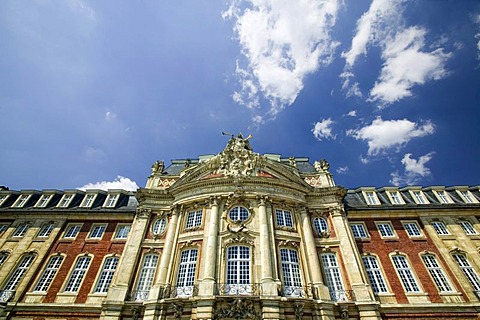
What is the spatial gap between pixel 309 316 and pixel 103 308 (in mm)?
14255

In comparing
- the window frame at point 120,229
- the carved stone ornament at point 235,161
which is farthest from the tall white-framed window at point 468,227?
the window frame at point 120,229

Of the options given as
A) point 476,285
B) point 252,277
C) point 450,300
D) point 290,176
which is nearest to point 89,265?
point 252,277

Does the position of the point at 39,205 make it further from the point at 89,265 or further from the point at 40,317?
the point at 40,317

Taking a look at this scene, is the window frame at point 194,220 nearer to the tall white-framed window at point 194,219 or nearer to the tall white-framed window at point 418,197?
the tall white-framed window at point 194,219

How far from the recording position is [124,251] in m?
20.5

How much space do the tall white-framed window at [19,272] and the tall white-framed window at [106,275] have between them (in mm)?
6655

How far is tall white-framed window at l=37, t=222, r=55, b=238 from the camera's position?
920 inches

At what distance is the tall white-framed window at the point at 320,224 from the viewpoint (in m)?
21.9

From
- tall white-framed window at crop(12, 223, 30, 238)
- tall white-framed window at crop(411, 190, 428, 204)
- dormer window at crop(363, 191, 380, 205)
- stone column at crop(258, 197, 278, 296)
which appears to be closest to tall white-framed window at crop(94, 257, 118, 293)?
tall white-framed window at crop(12, 223, 30, 238)

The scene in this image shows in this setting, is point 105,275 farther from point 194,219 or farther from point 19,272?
point 194,219

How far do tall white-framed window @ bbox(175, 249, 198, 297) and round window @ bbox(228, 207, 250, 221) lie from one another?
4.12m

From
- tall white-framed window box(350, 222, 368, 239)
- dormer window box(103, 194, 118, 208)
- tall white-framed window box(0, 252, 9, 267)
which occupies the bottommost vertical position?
tall white-framed window box(0, 252, 9, 267)

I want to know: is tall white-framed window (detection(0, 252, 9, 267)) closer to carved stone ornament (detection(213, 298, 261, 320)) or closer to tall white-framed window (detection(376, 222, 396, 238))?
carved stone ornament (detection(213, 298, 261, 320))

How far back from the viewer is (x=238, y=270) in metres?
18.0
